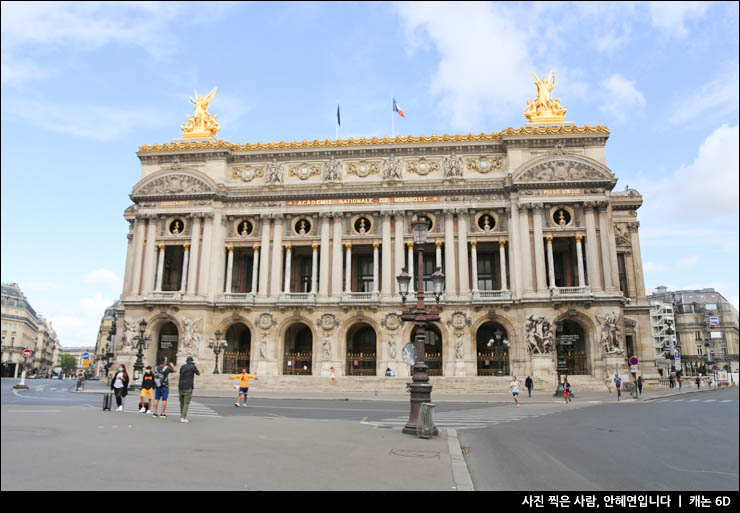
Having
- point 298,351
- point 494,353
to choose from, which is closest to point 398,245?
point 494,353

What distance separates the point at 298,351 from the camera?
168ft

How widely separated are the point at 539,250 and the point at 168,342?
32634 mm

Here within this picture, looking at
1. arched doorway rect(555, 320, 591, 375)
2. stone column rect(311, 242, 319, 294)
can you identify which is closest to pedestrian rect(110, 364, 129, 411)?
stone column rect(311, 242, 319, 294)

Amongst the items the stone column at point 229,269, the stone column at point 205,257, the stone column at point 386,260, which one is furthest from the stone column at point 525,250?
the stone column at point 205,257

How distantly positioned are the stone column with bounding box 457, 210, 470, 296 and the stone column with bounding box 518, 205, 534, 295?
4430 mm

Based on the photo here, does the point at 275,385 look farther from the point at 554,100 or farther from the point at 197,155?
the point at 554,100

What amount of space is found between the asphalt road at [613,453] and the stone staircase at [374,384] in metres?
22.2

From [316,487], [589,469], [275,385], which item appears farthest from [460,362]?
[316,487]

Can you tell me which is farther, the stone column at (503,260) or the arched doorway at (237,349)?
the arched doorway at (237,349)

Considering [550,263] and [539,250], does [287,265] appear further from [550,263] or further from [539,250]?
[550,263]

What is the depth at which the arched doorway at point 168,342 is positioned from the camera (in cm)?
4700

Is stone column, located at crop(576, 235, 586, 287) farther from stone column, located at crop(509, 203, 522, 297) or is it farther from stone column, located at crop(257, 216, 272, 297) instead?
stone column, located at crop(257, 216, 272, 297)

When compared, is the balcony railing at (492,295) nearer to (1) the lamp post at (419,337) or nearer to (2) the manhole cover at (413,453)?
(1) the lamp post at (419,337)
